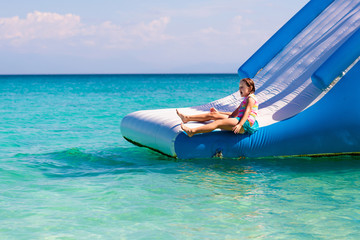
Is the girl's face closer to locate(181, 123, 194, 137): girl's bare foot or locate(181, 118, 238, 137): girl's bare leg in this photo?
locate(181, 118, 238, 137): girl's bare leg

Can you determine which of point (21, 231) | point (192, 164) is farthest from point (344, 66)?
point (21, 231)

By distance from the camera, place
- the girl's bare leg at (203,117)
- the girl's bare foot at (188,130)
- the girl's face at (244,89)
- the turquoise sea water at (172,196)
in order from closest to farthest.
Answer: the turquoise sea water at (172,196)
the girl's bare foot at (188,130)
the girl's face at (244,89)
the girl's bare leg at (203,117)

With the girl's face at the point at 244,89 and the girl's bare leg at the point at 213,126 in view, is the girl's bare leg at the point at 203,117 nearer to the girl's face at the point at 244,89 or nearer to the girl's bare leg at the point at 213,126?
the girl's bare leg at the point at 213,126

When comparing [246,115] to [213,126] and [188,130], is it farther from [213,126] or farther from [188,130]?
[188,130]

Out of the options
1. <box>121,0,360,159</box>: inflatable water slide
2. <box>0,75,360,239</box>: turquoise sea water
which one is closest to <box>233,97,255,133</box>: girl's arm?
<box>121,0,360,159</box>: inflatable water slide

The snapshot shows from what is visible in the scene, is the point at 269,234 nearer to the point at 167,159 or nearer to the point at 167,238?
the point at 167,238

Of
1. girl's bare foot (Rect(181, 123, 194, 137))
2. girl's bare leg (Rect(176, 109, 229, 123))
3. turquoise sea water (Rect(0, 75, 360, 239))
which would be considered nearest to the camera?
turquoise sea water (Rect(0, 75, 360, 239))

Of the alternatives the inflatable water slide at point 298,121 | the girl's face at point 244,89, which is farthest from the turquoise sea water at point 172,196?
the girl's face at point 244,89

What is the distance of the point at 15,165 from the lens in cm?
505

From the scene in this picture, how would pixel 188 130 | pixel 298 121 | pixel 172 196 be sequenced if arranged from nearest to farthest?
1. pixel 172 196
2. pixel 188 130
3. pixel 298 121

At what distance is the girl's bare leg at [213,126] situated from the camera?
4.62 metres

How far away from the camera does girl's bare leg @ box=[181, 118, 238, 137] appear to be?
4617 millimetres

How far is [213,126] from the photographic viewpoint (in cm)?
469

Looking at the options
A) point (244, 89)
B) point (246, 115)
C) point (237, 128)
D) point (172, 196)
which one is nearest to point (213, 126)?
point (237, 128)
